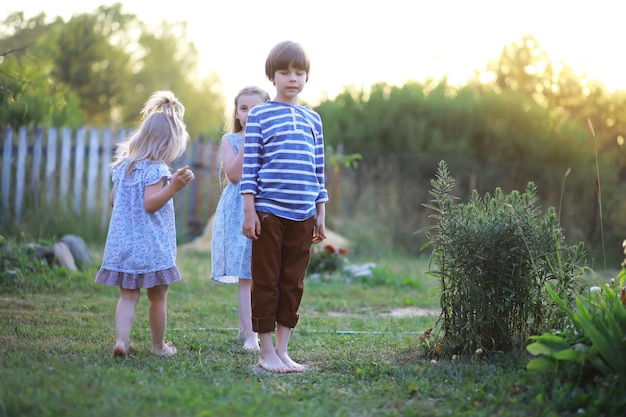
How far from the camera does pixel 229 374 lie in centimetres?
346

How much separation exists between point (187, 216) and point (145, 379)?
28.5ft

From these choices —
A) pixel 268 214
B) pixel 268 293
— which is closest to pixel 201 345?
pixel 268 293

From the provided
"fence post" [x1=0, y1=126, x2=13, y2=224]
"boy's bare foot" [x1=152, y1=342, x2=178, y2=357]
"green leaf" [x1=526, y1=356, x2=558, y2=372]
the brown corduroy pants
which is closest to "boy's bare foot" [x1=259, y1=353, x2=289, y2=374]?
the brown corduroy pants

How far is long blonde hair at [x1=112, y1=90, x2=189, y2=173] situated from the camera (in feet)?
12.9

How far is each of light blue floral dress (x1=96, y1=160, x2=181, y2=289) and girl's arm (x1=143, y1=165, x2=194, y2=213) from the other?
30 millimetres

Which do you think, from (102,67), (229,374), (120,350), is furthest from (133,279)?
(102,67)

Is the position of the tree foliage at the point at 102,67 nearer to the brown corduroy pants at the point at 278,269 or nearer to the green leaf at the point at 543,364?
the brown corduroy pants at the point at 278,269

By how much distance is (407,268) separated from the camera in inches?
356

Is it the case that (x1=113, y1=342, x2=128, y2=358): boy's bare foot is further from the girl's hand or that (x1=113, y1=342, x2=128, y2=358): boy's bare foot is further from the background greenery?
the background greenery

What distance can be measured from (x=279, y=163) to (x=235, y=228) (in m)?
1.00

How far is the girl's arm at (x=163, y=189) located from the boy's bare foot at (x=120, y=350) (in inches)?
28.0

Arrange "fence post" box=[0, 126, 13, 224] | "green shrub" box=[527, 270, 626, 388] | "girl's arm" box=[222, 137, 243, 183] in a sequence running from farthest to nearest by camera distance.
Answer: "fence post" box=[0, 126, 13, 224] < "girl's arm" box=[222, 137, 243, 183] < "green shrub" box=[527, 270, 626, 388]

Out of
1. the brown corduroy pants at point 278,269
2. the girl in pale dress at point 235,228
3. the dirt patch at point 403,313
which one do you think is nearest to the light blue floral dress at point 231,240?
the girl in pale dress at point 235,228

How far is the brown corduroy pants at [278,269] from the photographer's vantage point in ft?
12.0
